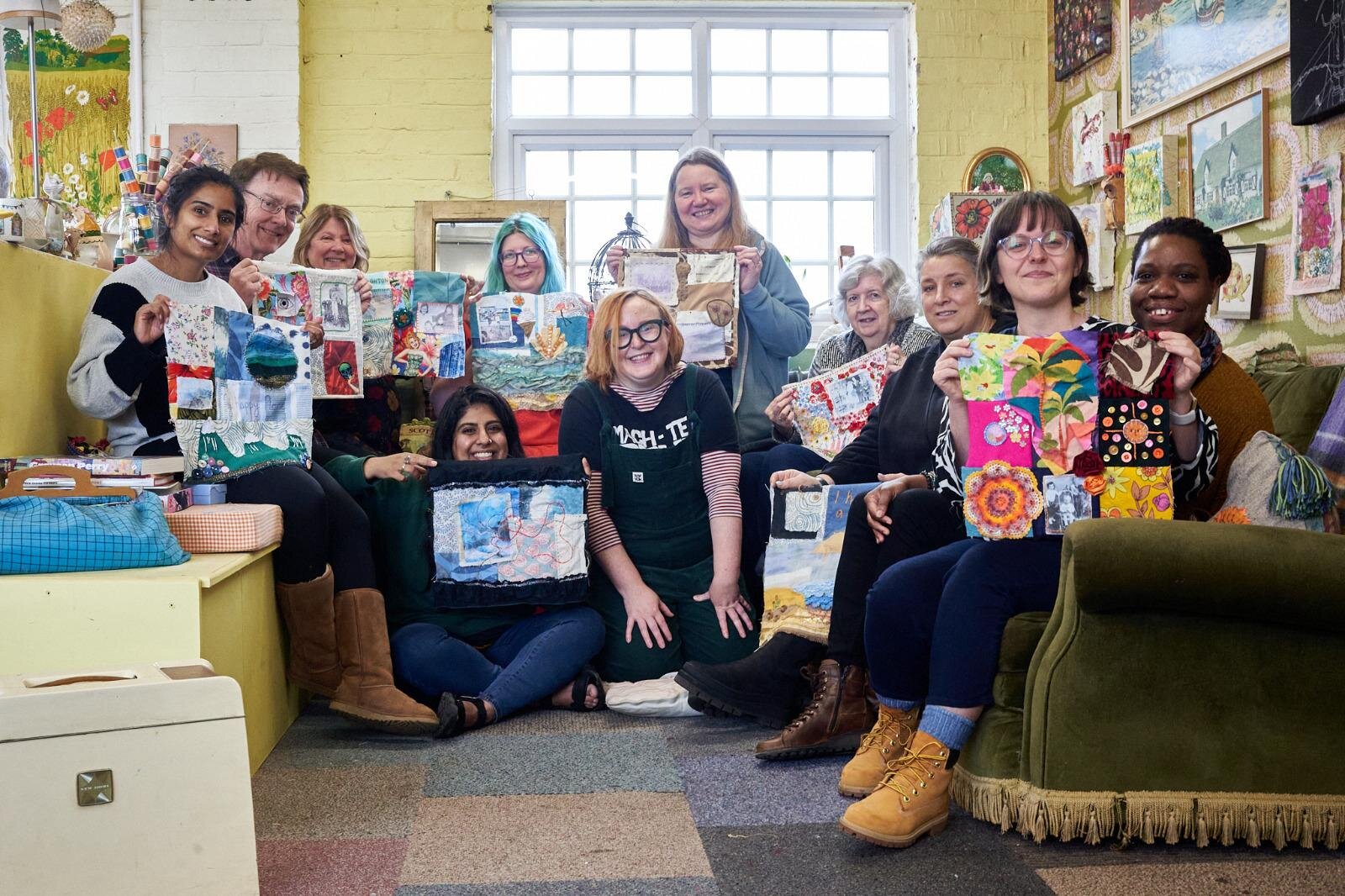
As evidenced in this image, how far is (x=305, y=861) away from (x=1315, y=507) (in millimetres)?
1842

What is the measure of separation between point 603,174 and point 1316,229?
3098mm

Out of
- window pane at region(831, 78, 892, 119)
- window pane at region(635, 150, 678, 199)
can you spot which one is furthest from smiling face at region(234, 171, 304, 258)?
window pane at region(831, 78, 892, 119)

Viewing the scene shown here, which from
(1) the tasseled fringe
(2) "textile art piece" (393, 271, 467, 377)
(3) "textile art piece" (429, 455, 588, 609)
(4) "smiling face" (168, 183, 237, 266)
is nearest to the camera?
(1) the tasseled fringe

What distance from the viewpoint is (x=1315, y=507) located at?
207cm

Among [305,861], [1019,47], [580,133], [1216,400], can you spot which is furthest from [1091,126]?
[305,861]

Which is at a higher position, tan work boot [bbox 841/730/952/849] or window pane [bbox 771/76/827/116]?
Answer: window pane [bbox 771/76/827/116]

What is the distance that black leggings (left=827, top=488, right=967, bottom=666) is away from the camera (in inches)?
95.3

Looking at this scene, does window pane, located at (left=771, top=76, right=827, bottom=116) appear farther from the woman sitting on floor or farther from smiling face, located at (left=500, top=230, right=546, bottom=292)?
the woman sitting on floor

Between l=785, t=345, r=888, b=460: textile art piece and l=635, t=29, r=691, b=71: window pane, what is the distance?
8.77 feet

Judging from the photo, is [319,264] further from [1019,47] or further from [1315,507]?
[1019,47]

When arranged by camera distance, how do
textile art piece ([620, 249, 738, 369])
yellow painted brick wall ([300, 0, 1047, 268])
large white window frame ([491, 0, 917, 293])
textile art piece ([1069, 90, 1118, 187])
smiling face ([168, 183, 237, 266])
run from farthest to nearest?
1. large white window frame ([491, 0, 917, 293])
2. yellow painted brick wall ([300, 0, 1047, 268])
3. textile art piece ([1069, 90, 1118, 187])
4. textile art piece ([620, 249, 738, 369])
5. smiling face ([168, 183, 237, 266])

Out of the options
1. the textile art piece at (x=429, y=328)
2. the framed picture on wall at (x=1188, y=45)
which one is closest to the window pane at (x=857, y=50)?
the framed picture on wall at (x=1188, y=45)

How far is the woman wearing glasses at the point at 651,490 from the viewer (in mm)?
3078

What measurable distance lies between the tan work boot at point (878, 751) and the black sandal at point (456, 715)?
0.90 m
